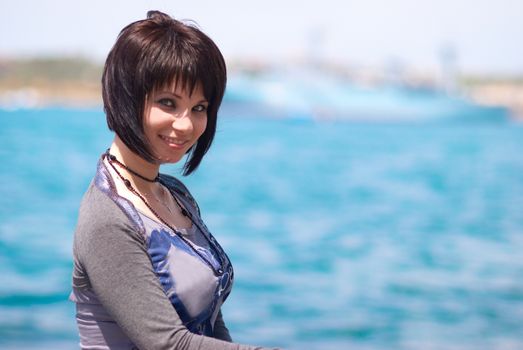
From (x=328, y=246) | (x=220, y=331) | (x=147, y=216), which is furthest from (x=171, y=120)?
(x=328, y=246)

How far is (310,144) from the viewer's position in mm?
35688

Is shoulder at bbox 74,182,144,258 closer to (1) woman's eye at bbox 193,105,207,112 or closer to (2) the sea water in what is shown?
(1) woman's eye at bbox 193,105,207,112

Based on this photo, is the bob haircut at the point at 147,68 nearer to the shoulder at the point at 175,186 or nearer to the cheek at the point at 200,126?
the cheek at the point at 200,126

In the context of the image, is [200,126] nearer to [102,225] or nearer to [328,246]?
[102,225]

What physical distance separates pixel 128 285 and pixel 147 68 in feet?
0.90

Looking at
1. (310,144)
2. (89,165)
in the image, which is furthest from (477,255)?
(310,144)

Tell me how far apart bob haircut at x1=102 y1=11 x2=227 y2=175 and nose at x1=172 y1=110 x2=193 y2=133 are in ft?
0.13

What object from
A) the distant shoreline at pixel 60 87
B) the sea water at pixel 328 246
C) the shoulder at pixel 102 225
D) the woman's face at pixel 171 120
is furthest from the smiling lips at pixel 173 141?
the distant shoreline at pixel 60 87

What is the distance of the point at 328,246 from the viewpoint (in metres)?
11.0

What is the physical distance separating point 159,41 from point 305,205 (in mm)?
15257

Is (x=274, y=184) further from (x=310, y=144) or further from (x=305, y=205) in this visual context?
(x=310, y=144)

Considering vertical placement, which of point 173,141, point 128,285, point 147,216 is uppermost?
point 173,141

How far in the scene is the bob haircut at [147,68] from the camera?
120 centimetres

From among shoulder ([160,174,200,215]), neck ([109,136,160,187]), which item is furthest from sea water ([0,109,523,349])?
neck ([109,136,160,187])
